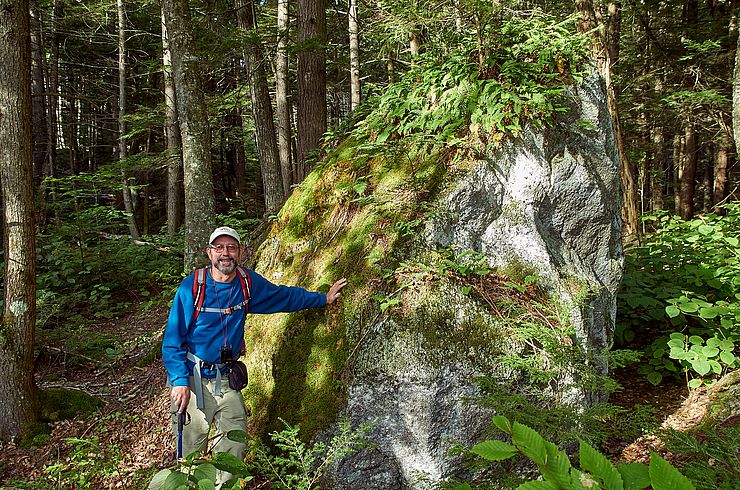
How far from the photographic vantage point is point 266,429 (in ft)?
14.6

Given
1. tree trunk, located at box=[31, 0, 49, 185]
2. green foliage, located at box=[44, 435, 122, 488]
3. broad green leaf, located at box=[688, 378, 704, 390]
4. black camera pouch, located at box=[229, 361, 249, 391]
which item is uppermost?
tree trunk, located at box=[31, 0, 49, 185]

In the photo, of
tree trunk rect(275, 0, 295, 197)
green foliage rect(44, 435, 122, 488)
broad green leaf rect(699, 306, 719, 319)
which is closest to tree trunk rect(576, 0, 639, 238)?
broad green leaf rect(699, 306, 719, 319)

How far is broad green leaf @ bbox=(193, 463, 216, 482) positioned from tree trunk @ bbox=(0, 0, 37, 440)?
4.60 meters

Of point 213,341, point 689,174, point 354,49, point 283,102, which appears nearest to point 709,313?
point 213,341

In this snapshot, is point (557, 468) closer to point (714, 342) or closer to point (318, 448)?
point (318, 448)

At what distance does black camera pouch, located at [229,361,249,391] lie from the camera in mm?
3891

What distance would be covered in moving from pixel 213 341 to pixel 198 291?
1.50 feet

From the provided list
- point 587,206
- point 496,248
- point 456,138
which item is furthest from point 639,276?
point 456,138

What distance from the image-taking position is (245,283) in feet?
13.1

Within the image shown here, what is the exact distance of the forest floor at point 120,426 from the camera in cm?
466

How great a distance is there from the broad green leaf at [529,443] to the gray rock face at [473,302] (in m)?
2.35

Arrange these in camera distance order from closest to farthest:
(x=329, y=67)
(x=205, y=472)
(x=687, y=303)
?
(x=205, y=472)
(x=687, y=303)
(x=329, y=67)

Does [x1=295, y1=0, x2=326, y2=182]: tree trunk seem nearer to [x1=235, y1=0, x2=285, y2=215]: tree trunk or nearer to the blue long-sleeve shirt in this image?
[x1=235, y1=0, x2=285, y2=215]: tree trunk

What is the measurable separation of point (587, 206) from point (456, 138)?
174 centimetres
